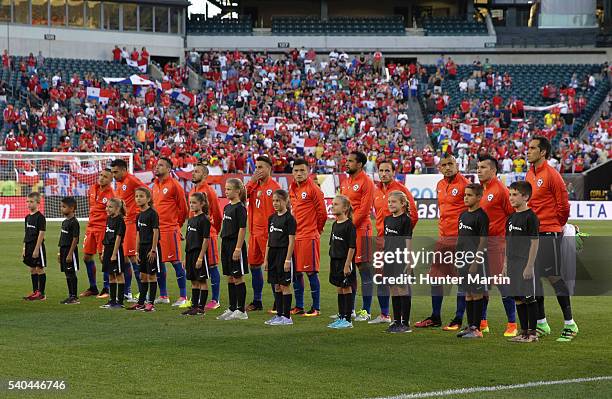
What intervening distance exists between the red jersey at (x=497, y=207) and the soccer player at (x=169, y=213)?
15.0 feet

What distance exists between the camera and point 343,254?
11.9 meters

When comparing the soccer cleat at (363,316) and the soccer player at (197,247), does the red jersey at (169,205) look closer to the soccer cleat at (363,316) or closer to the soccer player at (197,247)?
the soccer player at (197,247)

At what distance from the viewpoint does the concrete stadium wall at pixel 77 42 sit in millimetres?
49562

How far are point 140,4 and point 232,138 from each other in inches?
555

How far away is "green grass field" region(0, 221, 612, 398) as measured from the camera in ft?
28.1

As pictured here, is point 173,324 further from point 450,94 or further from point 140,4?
point 140,4

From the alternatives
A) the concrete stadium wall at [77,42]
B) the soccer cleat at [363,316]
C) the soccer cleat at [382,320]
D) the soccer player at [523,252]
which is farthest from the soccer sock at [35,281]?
the concrete stadium wall at [77,42]

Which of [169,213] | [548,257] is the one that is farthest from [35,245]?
[548,257]

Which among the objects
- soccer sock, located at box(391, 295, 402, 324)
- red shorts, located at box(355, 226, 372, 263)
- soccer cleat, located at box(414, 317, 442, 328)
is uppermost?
red shorts, located at box(355, 226, 372, 263)

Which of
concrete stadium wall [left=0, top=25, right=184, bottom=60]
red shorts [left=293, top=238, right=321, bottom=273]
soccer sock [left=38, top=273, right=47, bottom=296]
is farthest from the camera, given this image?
concrete stadium wall [left=0, top=25, right=184, bottom=60]

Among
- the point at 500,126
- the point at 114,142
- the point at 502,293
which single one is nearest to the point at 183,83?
the point at 114,142

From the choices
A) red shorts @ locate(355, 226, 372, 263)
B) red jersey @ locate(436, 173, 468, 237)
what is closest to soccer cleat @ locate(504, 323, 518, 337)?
red jersey @ locate(436, 173, 468, 237)

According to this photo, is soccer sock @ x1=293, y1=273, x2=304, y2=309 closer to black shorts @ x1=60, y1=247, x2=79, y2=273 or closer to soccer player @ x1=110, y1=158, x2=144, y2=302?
soccer player @ x1=110, y1=158, x2=144, y2=302

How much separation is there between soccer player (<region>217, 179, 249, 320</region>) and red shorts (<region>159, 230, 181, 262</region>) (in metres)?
1.36
